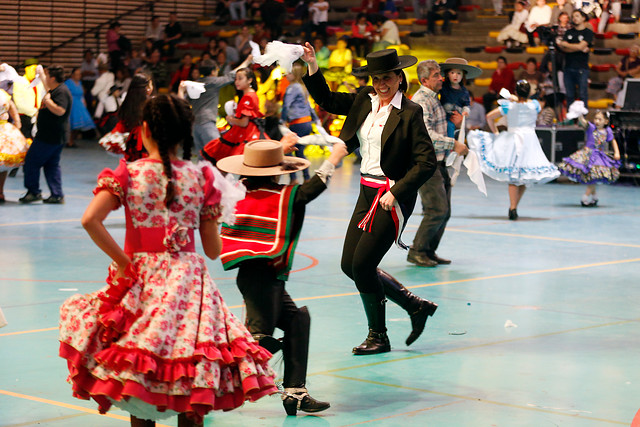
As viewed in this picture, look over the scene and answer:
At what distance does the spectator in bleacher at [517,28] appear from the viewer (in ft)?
81.0

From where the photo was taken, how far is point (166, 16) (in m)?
33.6

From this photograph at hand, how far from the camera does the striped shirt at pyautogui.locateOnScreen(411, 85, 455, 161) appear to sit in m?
9.29

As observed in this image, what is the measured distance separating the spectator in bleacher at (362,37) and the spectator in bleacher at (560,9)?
5.04m

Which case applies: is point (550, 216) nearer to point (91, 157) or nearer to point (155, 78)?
point (91, 157)

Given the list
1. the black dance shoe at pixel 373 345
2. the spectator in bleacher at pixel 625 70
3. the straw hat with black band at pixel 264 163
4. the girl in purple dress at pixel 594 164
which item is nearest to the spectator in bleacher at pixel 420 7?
the spectator in bleacher at pixel 625 70

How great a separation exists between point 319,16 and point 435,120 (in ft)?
63.0

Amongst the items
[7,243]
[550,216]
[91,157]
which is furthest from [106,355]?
[91,157]

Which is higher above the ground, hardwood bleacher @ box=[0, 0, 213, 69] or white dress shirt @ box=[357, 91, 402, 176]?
white dress shirt @ box=[357, 91, 402, 176]

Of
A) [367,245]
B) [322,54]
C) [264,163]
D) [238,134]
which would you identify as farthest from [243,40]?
[264,163]

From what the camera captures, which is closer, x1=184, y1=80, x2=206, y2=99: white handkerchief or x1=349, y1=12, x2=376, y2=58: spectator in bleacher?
x1=184, y1=80, x2=206, y2=99: white handkerchief

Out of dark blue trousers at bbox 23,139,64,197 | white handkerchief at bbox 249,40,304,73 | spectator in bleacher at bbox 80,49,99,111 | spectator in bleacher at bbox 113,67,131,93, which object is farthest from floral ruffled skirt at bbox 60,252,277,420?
spectator in bleacher at bbox 80,49,99,111

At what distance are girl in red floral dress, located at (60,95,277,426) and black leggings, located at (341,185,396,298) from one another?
2.20m

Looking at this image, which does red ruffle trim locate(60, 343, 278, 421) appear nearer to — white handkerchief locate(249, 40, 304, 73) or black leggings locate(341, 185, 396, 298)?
black leggings locate(341, 185, 396, 298)

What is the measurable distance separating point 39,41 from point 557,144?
17.5 metres
